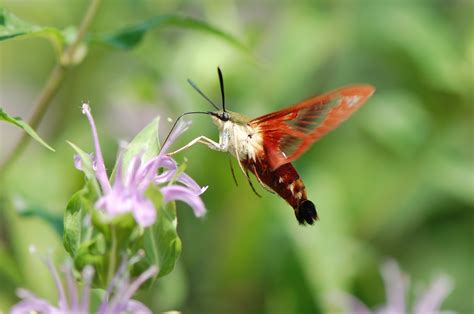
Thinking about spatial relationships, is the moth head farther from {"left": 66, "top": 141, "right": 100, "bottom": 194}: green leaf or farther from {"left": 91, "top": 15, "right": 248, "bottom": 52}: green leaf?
{"left": 66, "top": 141, "right": 100, "bottom": 194}: green leaf

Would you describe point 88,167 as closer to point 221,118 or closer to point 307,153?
point 221,118

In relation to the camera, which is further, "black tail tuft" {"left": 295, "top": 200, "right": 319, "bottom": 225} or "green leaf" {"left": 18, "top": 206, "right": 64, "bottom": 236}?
"green leaf" {"left": 18, "top": 206, "right": 64, "bottom": 236}

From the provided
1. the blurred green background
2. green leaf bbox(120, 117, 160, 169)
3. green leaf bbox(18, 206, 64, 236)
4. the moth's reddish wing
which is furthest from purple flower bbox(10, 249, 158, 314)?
the blurred green background

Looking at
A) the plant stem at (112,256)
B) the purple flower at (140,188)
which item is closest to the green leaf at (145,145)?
the purple flower at (140,188)

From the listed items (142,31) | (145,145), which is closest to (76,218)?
(145,145)

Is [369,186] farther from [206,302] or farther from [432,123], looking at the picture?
[206,302]

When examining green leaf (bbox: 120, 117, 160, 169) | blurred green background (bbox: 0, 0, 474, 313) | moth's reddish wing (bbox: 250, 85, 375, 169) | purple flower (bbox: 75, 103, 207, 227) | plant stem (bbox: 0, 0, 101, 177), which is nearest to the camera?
purple flower (bbox: 75, 103, 207, 227)

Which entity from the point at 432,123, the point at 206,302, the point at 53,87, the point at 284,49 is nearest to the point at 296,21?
the point at 284,49

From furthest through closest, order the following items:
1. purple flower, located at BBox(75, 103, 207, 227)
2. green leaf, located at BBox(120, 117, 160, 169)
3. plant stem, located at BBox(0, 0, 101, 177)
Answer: plant stem, located at BBox(0, 0, 101, 177)
green leaf, located at BBox(120, 117, 160, 169)
purple flower, located at BBox(75, 103, 207, 227)
